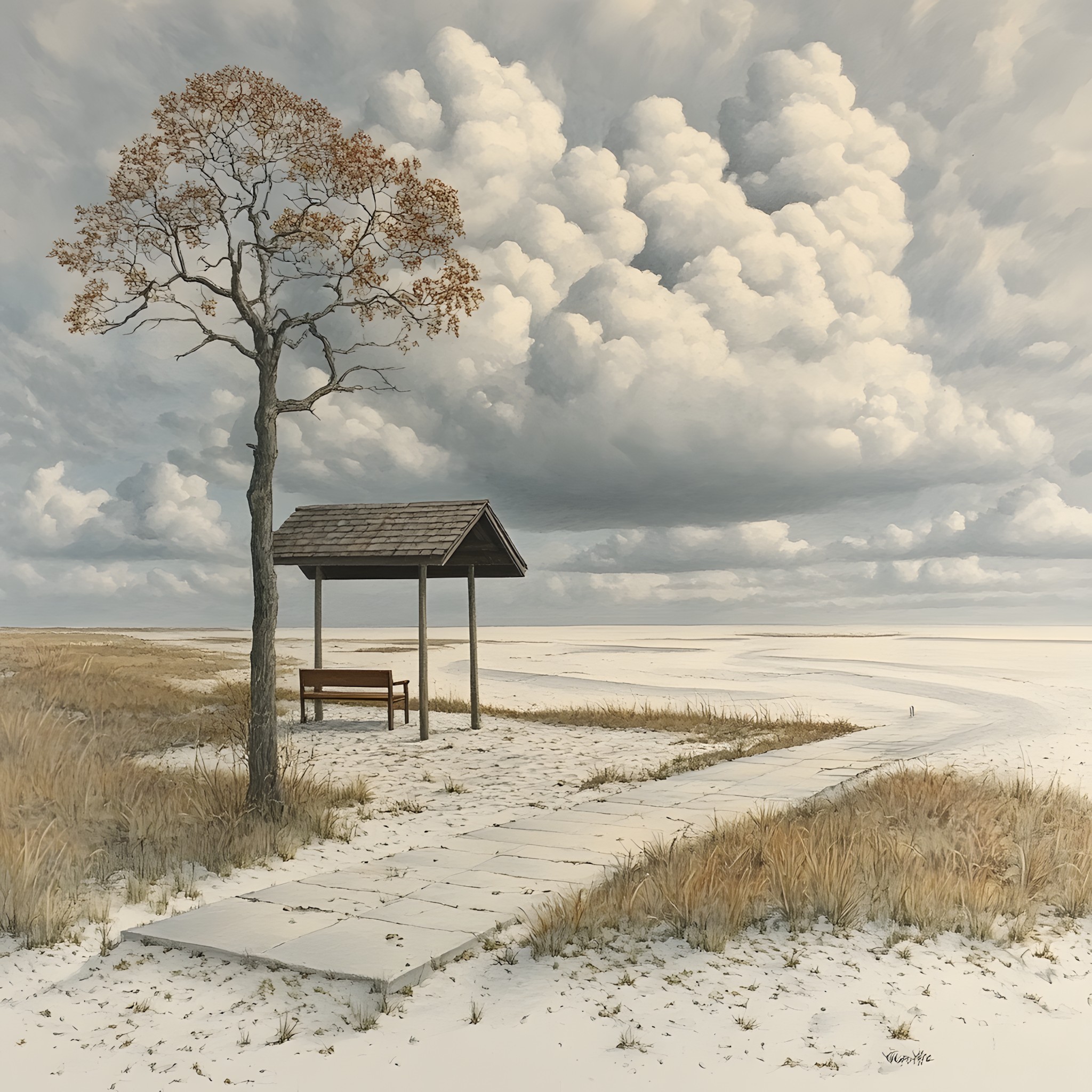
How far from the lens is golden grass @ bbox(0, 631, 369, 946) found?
5.91m

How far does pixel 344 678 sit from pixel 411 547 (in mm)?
2471

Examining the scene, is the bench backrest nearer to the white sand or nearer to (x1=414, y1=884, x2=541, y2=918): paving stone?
the white sand

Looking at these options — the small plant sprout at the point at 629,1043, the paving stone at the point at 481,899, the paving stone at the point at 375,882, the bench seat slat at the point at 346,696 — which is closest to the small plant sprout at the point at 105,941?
the paving stone at the point at 375,882

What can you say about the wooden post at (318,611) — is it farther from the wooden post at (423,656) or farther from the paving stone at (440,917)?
the paving stone at (440,917)

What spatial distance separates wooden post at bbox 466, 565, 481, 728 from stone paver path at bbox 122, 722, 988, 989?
6440 millimetres

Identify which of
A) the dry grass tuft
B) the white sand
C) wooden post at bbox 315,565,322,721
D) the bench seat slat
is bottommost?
Result: the dry grass tuft

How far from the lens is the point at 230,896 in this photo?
6.20m

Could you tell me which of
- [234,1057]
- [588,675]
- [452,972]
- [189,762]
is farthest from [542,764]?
[588,675]

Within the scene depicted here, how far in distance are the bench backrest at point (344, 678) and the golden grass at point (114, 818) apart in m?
1.47

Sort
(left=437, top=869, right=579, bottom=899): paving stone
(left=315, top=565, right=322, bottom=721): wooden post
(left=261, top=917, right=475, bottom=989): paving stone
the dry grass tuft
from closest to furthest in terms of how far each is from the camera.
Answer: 1. (left=261, top=917, right=475, bottom=989): paving stone
2. (left=437, top=869, right=579, bottom=899): paving stone
3. the dry grass tuft
4. (left=315, top=565, right=322, bottom=721): wooden post

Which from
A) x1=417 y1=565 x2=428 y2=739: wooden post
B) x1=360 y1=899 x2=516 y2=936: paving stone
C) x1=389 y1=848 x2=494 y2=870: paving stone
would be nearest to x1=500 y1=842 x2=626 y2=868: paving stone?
x1=389 y1=848 x2=494 y2=870: paving stone

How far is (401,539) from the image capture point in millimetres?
14945

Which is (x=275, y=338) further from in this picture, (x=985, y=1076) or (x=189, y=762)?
(x=985, y=1076)

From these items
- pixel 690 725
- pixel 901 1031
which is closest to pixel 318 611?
pixel 690 725
